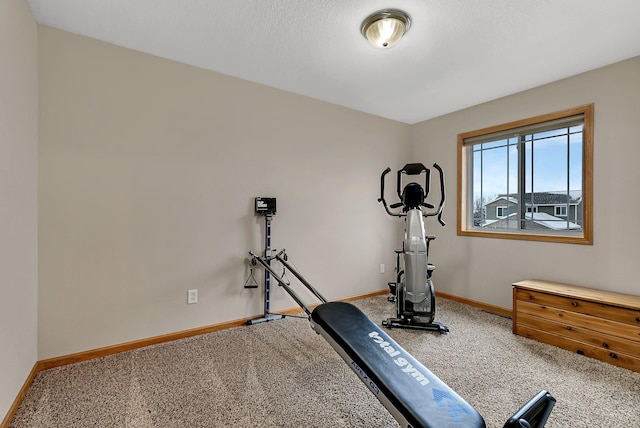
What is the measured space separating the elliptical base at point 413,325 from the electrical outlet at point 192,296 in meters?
1.84

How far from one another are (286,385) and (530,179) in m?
3.33

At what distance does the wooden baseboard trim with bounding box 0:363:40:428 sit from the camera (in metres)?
1.47

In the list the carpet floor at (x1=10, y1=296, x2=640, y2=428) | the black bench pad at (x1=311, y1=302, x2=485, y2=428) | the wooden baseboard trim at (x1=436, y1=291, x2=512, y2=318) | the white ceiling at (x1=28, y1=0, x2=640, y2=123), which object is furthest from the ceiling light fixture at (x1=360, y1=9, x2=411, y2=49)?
the wooden baseboard trim at (x1=436, y1=291, x2=512, y2=318)

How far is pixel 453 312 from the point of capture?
10.7 ft

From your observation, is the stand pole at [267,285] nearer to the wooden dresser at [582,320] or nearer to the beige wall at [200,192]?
the beige wall at [200,192]

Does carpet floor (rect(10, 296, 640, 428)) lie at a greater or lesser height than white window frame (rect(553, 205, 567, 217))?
lesser

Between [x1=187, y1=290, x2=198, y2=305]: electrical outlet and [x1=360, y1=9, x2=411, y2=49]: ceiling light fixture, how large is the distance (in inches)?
101

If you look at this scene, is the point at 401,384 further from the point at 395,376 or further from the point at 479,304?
the point at 479,304

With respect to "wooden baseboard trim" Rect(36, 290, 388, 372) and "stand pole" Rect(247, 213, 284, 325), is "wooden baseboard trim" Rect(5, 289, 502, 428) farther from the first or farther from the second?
"stand pole" Rect(247, 213, 284, 325)

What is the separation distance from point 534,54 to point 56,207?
395 centimetres

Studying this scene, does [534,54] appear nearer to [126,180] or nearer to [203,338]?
[126,180]

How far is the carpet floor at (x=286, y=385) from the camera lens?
5.09ft

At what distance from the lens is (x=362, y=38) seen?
2.17 meters

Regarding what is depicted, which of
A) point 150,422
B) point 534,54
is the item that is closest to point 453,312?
point 534,54
